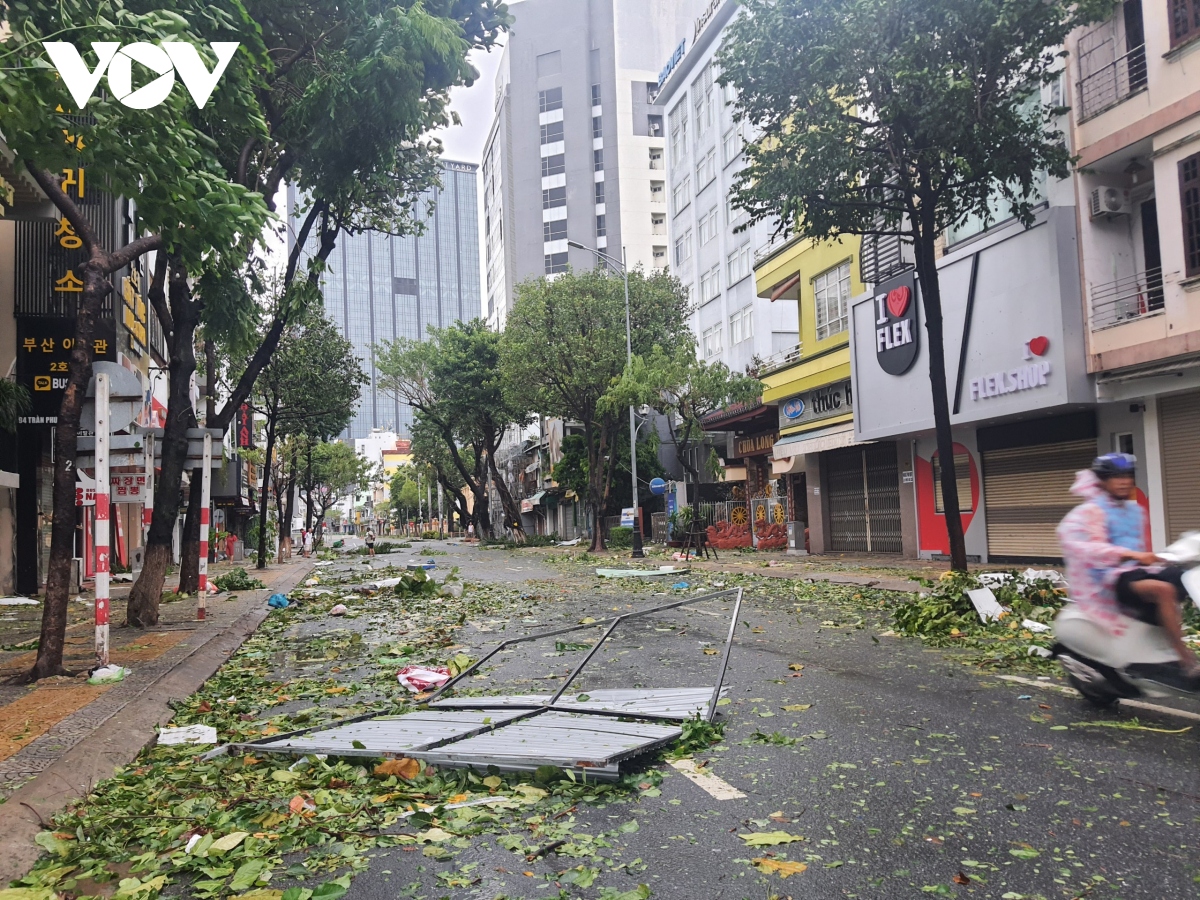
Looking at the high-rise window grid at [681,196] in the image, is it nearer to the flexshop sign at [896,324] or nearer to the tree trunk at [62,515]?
the flexshop sign at [896,324]

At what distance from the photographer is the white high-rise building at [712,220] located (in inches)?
1618

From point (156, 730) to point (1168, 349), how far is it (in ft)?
50.3

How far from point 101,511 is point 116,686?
4.92ft

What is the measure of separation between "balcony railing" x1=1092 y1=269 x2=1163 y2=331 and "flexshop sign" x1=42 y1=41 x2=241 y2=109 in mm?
15354

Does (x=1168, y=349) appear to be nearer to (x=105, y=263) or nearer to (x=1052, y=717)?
(x=1052, y=717)

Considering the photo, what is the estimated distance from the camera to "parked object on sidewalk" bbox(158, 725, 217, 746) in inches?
256

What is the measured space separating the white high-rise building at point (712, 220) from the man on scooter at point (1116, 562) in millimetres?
32983

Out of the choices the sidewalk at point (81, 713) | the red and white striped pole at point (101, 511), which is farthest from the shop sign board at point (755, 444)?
the red and white striped pole at point (101, 511)

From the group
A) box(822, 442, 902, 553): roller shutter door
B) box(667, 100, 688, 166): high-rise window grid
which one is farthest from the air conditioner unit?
box(667, 100, 688, 166): high-rise window grid

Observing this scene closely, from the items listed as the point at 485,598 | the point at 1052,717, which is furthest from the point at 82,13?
the point at 485,598

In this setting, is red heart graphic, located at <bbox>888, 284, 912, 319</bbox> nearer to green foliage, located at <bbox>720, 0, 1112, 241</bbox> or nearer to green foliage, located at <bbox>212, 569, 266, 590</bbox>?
green foliage, located at <bbox>720, 0, 1112, 241</bbox>

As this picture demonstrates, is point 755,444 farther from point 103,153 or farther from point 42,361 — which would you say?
point 103,153

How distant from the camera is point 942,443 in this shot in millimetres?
15945

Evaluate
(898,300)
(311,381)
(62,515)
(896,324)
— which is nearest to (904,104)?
(898,300)
